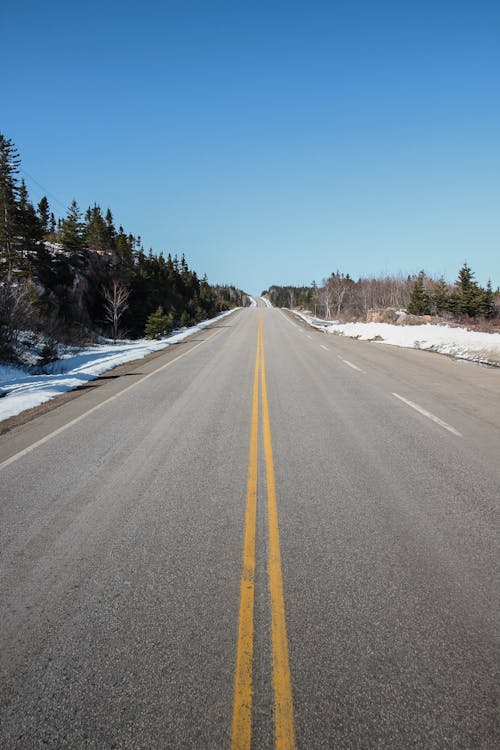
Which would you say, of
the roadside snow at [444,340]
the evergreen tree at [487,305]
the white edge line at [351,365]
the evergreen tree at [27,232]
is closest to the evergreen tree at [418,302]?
the evergreen tree at [487,305]

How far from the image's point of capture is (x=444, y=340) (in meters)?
17.4

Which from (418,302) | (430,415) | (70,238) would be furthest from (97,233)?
(430,415)

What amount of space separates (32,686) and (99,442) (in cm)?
400

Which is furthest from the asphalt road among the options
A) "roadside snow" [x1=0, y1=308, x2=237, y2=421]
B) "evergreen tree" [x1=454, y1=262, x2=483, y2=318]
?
"evergreen tree" [x1=454, y1=262, x2=483, y2=318]

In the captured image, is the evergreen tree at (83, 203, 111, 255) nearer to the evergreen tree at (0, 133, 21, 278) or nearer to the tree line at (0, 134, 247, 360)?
the tree line at (0, 134, 247, 360)

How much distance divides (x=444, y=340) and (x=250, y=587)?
57.8 feet

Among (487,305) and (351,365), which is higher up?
(487,305)

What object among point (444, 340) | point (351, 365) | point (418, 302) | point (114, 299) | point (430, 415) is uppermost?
point (418, 302)

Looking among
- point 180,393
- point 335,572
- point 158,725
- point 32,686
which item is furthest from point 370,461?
point 180,393

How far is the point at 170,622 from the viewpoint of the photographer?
99.1 inches

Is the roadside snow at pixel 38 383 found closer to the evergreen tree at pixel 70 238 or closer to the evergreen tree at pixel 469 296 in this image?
the evergreen tree at pixel 70 238

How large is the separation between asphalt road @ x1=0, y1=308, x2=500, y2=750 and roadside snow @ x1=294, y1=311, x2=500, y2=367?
9702 millimetres

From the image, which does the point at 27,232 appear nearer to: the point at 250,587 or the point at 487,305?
the point at 250,587

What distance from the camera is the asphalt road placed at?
6.38 feet
